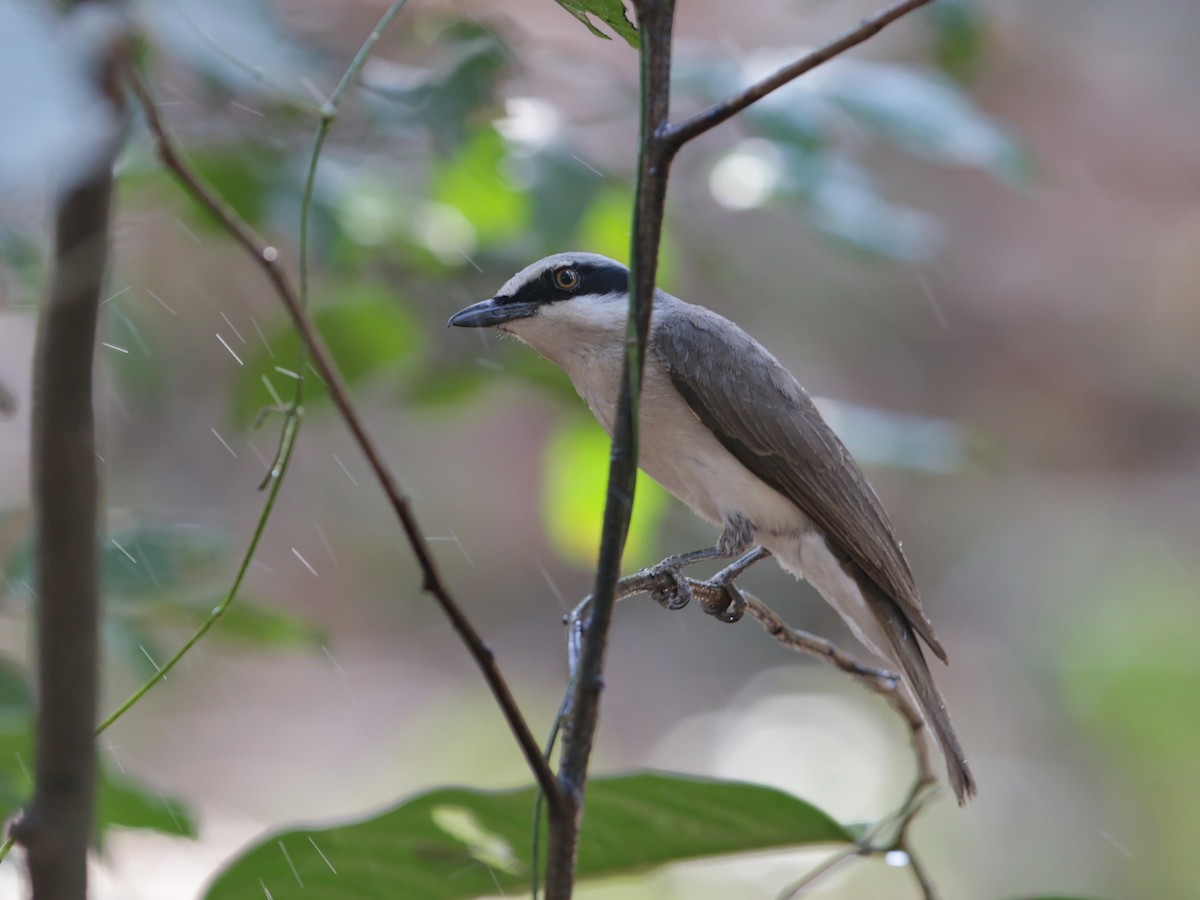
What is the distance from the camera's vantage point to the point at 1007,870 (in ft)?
26.4

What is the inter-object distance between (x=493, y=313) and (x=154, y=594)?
0.92m

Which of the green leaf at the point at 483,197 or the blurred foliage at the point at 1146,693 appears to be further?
the blurred foliage at the point at 1146,693

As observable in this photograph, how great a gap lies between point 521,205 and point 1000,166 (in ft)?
3.71

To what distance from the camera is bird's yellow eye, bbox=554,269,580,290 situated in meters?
2.96

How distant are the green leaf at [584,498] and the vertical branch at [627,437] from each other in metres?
2.37

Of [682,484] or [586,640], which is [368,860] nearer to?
[586,640]

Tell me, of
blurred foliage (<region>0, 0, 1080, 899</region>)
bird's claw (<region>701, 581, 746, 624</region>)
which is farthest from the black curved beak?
bird's claw (<region>701, 581, 746, 624</region>)

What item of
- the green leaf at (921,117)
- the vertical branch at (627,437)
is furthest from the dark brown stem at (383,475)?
the green leaf at (921,117)

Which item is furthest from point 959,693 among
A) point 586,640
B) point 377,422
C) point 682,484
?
point 586,640

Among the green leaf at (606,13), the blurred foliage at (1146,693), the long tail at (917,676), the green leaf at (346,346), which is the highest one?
the green leaf at (606,13)

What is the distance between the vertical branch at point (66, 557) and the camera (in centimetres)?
94

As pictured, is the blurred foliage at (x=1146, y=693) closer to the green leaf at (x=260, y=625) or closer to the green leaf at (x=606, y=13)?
the green leaf at (x=260, y=625)

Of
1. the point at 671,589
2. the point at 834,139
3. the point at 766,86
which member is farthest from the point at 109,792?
the point at 834,139

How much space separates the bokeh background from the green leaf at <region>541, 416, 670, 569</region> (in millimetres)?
15
